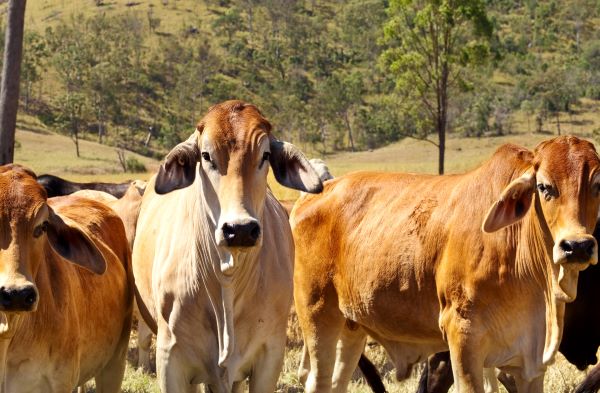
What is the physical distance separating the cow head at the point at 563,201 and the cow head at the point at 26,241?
2276mm

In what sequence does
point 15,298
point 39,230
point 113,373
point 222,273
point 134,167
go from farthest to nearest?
point 134,167
point 113,373
point 222,273
point 39,230
point 15,298

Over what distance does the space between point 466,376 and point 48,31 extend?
87289 millimetres

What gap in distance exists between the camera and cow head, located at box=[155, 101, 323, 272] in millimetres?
5004

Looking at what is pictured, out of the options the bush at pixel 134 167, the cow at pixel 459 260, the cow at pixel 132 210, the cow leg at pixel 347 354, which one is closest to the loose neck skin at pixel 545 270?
the cow at pixel 459 260

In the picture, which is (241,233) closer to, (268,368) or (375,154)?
(268,368)

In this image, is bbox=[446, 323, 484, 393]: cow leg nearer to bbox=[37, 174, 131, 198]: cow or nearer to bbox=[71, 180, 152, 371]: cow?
bbox=[71, 180, 152, 371]: cow

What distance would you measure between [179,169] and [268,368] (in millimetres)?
1153

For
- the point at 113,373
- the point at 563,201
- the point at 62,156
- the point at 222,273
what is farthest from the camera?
the point at 62,156

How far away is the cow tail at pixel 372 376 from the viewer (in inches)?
317

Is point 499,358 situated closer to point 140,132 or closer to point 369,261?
point 369,261

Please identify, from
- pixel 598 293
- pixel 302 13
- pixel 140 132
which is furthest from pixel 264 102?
pixel 598 293

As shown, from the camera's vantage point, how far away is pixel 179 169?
Result: 18.0 feet

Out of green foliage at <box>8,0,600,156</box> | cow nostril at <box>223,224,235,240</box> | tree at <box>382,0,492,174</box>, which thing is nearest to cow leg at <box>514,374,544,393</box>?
cow nostril at <box>223,224,235,240</box>

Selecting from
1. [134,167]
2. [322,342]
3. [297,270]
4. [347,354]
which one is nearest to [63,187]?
[297,270]
